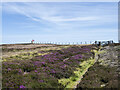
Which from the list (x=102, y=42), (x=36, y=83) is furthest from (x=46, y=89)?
(x=102, y=42)

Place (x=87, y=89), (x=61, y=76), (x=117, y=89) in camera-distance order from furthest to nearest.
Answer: (x=61, y=76)
(x=87, y=89)
(x=117, y=89)

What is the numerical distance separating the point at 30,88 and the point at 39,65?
26.2 feet

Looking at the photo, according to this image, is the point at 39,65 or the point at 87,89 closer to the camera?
the point at 87,89

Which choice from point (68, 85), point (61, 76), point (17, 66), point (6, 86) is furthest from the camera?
point (17, 66)

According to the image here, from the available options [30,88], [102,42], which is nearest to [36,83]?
[30,88]

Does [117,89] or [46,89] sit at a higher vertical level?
[117,89]

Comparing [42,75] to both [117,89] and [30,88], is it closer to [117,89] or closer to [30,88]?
[30,88]

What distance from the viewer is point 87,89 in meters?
11.0

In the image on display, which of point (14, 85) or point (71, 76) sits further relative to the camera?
point (71, 76)

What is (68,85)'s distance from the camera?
1380 cm

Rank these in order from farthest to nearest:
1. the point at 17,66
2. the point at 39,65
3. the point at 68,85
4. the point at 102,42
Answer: the point at 102,42 → the point at 39,65 → the point at 17,66 → the point at 68,85

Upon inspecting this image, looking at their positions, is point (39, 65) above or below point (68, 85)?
above

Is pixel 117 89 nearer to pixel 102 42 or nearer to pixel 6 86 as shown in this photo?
pixel 6 86

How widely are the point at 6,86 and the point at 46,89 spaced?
3.71m
